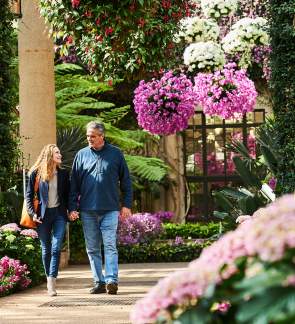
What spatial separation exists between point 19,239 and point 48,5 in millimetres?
3264

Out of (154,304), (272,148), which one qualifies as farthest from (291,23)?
(154,304)

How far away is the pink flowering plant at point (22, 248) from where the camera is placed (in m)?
9.70

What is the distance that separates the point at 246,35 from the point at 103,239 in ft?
14.7

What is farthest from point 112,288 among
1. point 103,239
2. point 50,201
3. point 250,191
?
point 250,191

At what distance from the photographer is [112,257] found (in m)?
8.49

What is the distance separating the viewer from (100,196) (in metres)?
8.46

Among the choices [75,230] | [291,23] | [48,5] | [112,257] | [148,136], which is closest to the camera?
[48,5]

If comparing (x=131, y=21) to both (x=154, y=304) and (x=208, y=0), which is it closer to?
(x=208, y=0)

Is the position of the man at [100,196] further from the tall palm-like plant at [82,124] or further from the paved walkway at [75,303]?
the tall palm-like plant at [82,124]

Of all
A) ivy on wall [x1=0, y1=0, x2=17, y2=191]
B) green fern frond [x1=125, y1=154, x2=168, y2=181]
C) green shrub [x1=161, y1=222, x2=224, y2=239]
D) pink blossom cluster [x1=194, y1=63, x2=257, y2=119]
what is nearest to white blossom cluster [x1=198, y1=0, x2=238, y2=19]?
pink blossom cluster [x1=194, y1=63, x2=257, y2=119]

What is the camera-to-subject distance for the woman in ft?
28.6

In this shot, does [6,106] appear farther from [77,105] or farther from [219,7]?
[77,105]

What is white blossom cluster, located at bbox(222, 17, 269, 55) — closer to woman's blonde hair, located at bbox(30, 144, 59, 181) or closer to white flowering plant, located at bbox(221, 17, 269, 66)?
white flowering plant, located at bbox(221, 17, 269, 66)

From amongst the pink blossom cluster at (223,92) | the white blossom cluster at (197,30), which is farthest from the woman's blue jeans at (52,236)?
the pink blossom cluster at (223,92)
